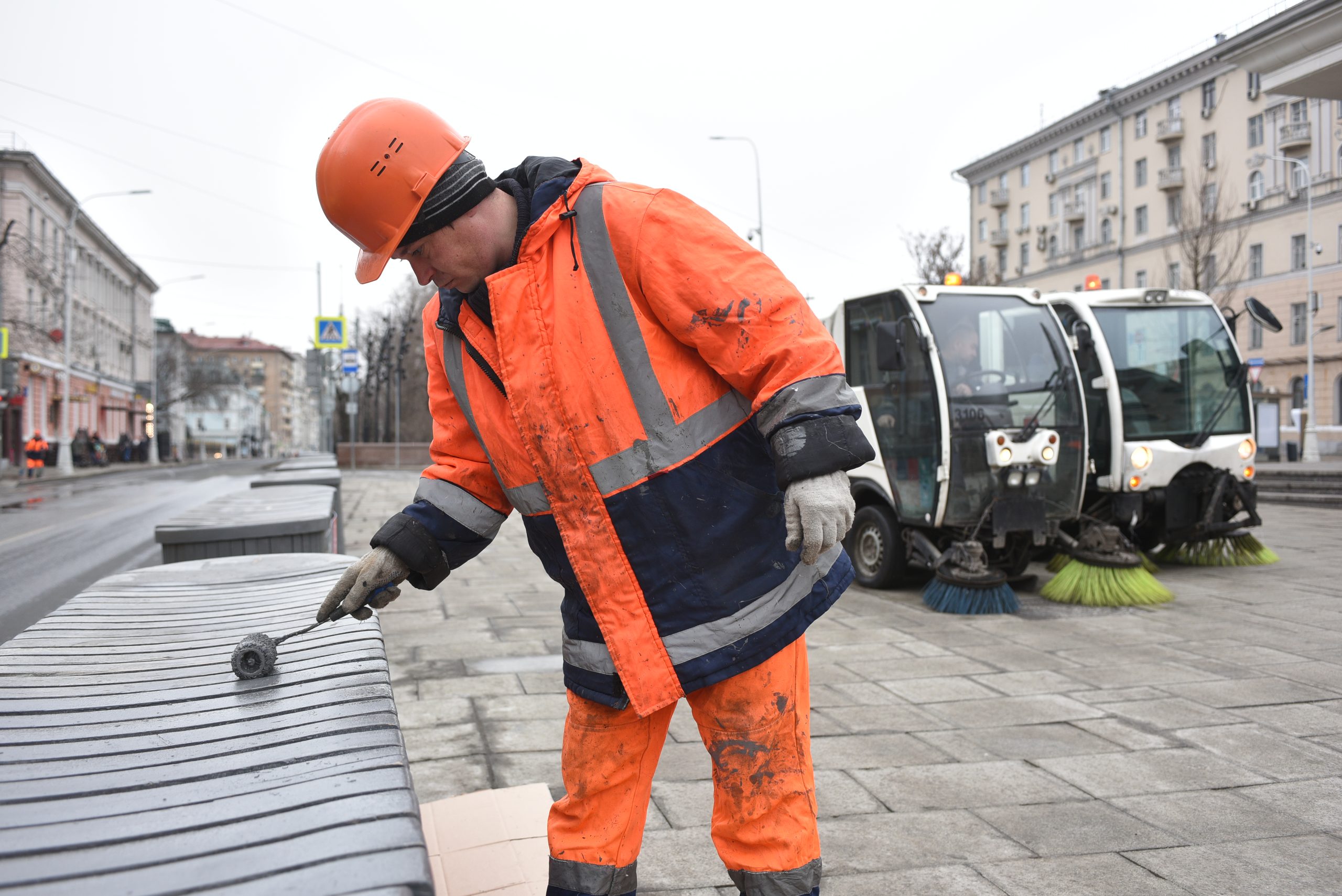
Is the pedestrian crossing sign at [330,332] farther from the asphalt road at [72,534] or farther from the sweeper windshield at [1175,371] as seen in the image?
the sweeper windshield at [1175,371]

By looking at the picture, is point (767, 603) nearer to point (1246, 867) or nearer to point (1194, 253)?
point (1246, 867)

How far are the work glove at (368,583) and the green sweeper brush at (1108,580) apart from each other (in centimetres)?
582

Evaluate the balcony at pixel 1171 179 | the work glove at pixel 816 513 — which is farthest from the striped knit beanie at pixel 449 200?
the balcony at pixel 1171 179

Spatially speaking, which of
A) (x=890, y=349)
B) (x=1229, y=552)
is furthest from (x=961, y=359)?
→ (x=1229, y=552)

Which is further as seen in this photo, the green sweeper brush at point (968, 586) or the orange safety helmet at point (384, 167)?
the green sweeper brush at point (968, 586)

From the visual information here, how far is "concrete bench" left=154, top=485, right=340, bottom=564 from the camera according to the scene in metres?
4.86

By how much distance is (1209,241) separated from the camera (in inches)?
1056

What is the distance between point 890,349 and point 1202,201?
71.6ft

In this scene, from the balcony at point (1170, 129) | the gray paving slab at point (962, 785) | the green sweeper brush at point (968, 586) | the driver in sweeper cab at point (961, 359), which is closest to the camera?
the gray paving slab at point (962, 785)

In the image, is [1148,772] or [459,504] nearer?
[459,504]

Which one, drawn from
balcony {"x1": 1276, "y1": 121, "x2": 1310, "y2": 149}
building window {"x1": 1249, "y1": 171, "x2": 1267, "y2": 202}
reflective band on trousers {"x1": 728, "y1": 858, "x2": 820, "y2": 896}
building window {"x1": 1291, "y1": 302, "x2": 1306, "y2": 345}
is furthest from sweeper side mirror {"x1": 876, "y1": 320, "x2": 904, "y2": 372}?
building window {"x1": 1249, "y1": 171, "x2": 1267, "y2": 202}

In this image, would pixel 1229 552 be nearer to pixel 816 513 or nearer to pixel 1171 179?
pixel 816 513

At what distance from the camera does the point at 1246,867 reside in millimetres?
2750

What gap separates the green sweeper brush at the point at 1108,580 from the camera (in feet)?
22.4
